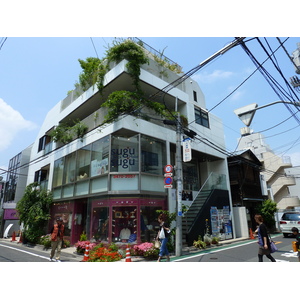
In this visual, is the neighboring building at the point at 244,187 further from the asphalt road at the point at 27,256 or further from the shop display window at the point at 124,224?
the asphalt road at the point at 27,256

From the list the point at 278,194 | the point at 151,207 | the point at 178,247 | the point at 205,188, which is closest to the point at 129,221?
the point at 151,207

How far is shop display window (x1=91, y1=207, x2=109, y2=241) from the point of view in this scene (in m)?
11.0

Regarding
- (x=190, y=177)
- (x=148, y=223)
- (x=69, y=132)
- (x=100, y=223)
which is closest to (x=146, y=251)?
(x=148, y=223)

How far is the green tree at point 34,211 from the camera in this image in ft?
48.9

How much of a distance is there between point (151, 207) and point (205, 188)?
503 centimetres

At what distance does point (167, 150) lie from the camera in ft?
43.4

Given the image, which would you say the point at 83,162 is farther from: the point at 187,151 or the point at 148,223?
the point at 187,151

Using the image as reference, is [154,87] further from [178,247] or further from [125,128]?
[178,247]

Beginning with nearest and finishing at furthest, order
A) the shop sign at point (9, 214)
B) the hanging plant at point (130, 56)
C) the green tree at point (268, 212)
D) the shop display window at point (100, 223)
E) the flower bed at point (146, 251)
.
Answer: the flower bed at point (146, 251) → the shop display window at point (100, 223) → the hanging plant at point (130, 56) → the green tree at point (268, 212) → the shop sign at point (9, 214)

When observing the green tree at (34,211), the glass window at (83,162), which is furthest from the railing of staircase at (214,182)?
the green tree at (34,211)

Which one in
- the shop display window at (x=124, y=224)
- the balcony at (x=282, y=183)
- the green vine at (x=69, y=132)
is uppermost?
the green vine at (x=69, y=132)

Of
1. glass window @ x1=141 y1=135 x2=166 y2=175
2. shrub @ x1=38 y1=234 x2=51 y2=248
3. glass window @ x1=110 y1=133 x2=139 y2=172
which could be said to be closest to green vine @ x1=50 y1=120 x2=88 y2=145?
glass window @ x1=110 y1=133 x2=139 y2=172

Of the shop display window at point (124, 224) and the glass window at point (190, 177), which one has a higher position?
the glass window at point (190, 177)

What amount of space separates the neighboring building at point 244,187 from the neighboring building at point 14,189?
2000cm
